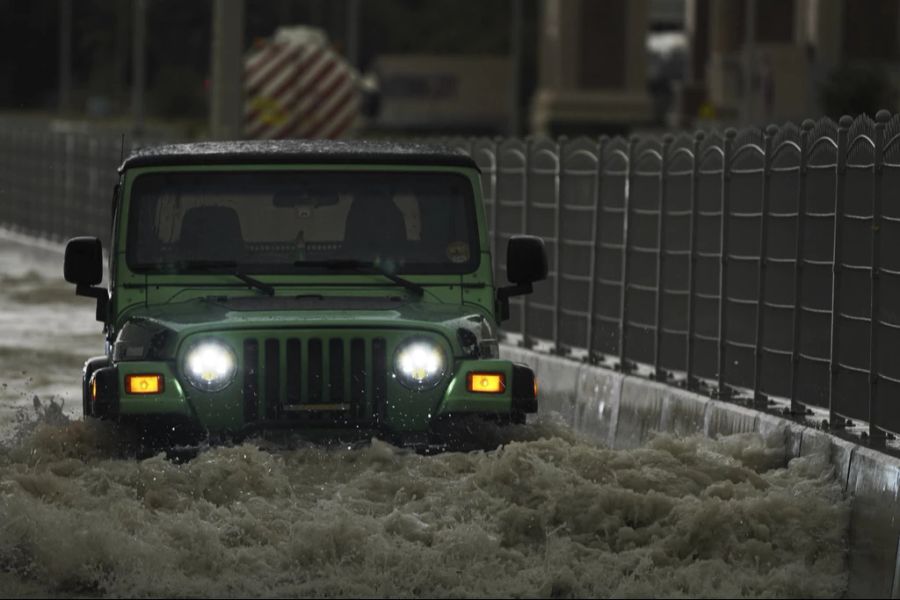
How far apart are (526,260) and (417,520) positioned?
6.33 ft

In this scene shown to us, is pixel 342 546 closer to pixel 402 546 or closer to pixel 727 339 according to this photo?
pixel 402 546

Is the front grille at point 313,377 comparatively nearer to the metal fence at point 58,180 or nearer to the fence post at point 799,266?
the fence post at point 799,266

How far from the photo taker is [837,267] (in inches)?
475

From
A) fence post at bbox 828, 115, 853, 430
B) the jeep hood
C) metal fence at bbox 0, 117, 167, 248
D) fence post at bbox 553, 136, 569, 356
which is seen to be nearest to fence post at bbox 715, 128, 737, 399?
fence post at bbox 828, 115, 853, 430

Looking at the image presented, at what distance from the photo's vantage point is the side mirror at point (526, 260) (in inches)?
453

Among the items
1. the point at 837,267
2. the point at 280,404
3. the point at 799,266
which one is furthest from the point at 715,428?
the point at 280,404

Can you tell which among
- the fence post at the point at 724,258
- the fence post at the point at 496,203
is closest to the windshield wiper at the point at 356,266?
the fence post at the point at 724,258

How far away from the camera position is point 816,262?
12.6 metres

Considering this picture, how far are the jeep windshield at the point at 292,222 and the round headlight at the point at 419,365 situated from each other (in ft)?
3.30

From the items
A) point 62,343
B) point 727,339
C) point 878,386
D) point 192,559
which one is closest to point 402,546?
point 192,559

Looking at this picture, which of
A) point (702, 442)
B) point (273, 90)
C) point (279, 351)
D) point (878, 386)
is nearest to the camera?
point (279, 351)

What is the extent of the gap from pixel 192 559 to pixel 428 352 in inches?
71.8

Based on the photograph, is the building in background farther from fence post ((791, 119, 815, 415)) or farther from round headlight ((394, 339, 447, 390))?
round headlight ((394, 339, 447, 390))

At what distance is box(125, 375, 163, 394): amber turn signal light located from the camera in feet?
35.1
